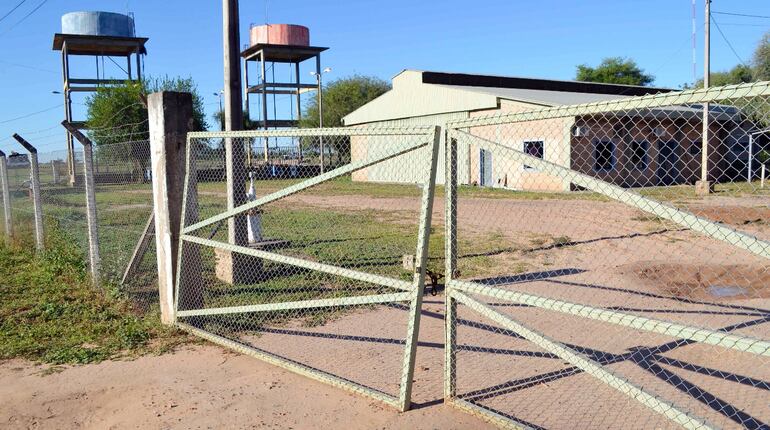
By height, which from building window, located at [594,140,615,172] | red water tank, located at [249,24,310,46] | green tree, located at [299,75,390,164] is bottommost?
building window, located at [594,140,615,172]

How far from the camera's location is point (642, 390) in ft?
10.6

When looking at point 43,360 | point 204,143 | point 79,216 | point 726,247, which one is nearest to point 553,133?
point 726,247

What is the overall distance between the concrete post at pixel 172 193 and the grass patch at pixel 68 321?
421 mm

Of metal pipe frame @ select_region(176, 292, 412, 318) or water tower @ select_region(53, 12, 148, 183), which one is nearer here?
metal pipe frame @ select_region(176, 292, 412, 318)

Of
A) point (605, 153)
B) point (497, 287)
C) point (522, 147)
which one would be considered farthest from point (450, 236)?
point (605, 153)

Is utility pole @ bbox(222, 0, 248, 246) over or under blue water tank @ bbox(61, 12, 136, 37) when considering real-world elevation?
under

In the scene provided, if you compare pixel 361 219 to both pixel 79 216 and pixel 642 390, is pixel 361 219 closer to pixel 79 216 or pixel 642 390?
pixel 79 216

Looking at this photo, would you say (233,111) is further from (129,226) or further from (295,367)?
(129,226)

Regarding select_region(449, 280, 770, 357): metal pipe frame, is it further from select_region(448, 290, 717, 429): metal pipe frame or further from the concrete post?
the concrete post

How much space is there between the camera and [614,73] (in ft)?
216

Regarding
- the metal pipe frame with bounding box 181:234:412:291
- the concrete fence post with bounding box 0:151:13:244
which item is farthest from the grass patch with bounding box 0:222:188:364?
the concrete fence post with bounding box 0:151:13:244

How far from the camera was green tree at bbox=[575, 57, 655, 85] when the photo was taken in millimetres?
65562

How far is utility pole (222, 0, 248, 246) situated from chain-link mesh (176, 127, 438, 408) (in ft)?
0.09

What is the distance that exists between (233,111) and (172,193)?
2.63 meters
